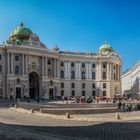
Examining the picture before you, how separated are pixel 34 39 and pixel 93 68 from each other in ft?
85.1

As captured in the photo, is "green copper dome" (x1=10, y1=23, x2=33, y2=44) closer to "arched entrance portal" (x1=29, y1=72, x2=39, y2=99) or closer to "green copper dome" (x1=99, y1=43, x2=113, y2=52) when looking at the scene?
"arched entrance portal" (x1=29, y1=72, x2=39, y2=99)

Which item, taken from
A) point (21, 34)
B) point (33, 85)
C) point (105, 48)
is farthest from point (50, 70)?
point (105, 48)

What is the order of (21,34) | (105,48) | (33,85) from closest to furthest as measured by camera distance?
(33,85), (21,34), (105,48)

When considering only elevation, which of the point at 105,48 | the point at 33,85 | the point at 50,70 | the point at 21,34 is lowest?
the point at 33,85

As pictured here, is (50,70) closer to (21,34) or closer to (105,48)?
(21,34)

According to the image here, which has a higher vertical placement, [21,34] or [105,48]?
[21,34]

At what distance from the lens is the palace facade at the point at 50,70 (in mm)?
98688

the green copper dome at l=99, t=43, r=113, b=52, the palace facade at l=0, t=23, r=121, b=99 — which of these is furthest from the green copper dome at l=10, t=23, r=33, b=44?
the green copper dome at l=99, t=43, r=113, b=52

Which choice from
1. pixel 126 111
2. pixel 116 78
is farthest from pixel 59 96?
pixel 126 111

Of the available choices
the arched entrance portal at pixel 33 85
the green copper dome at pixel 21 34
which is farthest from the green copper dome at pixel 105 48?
the arched entrance portal at pixel 33 85

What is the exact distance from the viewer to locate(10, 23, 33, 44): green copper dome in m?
110

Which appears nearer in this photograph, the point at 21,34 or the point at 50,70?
the point at 50,70

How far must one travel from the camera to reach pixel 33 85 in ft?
349

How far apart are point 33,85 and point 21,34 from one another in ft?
57.0
